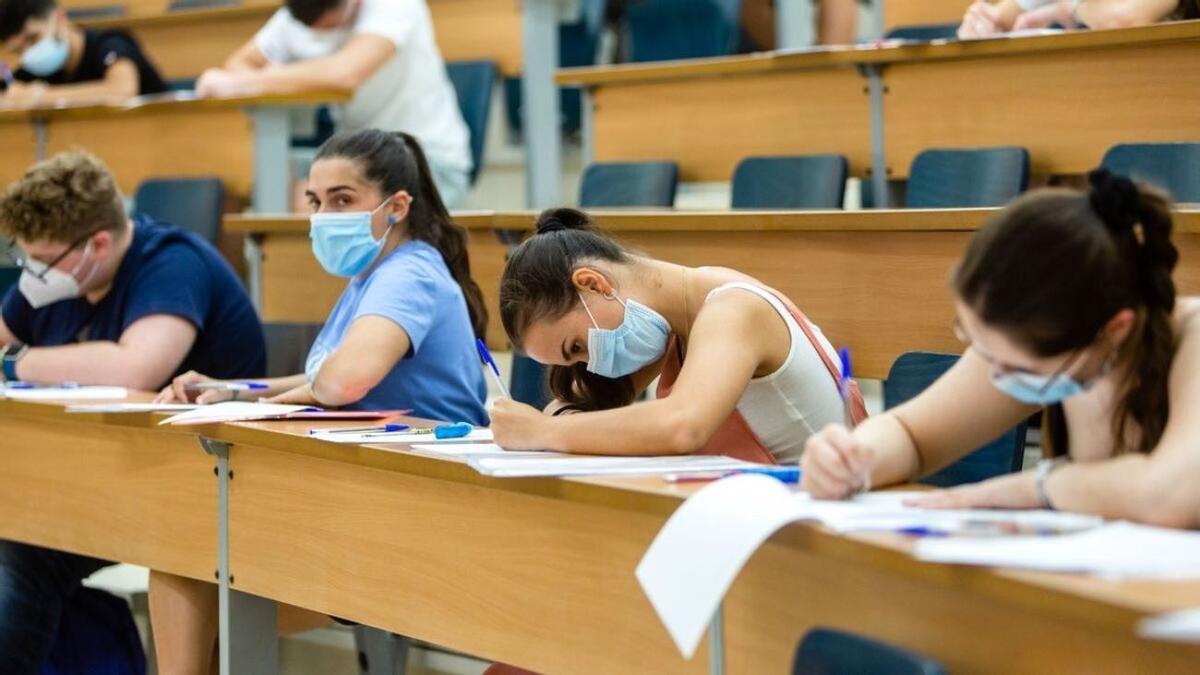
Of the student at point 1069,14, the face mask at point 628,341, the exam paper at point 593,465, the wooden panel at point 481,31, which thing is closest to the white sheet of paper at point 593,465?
the exam paper at point 593,465

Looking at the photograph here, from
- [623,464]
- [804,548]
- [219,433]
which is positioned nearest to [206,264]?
[219,433]

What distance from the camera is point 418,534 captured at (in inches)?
A: 77.8

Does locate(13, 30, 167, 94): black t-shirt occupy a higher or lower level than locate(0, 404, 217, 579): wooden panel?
higher

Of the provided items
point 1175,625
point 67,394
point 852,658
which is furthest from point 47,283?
point 1175,625

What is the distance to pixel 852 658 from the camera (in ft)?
4.55

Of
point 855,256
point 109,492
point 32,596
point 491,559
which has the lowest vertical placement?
point 32,596

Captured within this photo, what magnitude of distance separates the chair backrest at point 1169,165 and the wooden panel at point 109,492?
1.57 m

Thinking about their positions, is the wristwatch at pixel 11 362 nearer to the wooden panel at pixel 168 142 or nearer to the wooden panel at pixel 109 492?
the wooden panel at pixel 109 492

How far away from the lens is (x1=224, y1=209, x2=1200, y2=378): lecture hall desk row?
2.55 meters

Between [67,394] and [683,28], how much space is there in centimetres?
260

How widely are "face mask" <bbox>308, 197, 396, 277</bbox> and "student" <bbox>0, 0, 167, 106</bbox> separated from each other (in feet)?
8.38

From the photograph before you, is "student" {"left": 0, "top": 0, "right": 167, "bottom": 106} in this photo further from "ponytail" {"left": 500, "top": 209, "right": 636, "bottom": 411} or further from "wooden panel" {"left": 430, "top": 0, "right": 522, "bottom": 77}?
"ponytail" {"left": 500, "top": 209, "right": 636, "bottom": 411}

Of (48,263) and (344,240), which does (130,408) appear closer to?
(344,240)

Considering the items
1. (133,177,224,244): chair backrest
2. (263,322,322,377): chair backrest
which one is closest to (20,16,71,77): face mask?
(133,177,224,244): chair backrest
